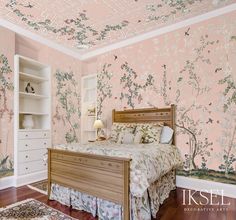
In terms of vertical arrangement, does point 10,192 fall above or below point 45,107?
below

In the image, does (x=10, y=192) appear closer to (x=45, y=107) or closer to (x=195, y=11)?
(x=45, y=107)

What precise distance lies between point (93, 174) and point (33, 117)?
2377 millimetres

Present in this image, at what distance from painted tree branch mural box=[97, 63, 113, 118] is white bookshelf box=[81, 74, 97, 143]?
0.45 metres

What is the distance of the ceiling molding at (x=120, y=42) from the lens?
3.13m

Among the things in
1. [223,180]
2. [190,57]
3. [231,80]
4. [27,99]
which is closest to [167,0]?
[190,57]

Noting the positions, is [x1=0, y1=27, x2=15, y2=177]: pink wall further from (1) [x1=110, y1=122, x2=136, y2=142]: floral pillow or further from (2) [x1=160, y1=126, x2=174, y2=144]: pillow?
(2) [x1=160, y1=126, x2=174, y2=144]: pillow

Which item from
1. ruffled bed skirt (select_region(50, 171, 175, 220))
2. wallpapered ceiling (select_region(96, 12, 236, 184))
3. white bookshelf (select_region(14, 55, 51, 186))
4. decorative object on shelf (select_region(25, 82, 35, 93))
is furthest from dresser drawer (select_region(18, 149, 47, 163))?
wallpapered ceiling (select_region(96, 12, 236, 184))

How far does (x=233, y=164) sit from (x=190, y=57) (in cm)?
183

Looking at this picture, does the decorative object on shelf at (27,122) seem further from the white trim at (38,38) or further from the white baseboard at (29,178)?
the white trim at (38,38)

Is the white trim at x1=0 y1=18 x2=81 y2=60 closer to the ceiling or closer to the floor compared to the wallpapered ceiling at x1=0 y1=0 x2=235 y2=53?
closer to the floor

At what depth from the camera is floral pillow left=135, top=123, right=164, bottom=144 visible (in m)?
3.20

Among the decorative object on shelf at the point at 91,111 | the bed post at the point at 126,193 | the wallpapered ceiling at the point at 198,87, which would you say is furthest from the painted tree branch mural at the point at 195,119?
the decorative object on shelf at the point at 91,111

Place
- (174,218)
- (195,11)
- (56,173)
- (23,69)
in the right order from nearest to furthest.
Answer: (174,218)
(56,173)
(195,11)
(23,69)

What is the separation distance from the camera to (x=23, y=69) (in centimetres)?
387
